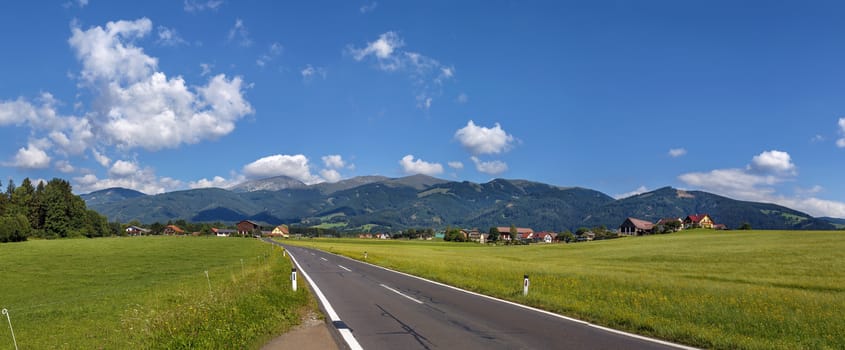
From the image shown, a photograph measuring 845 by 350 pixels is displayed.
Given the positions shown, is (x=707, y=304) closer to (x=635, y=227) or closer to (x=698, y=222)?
(x=635, y=227)

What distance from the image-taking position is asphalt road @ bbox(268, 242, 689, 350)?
9.27 meters

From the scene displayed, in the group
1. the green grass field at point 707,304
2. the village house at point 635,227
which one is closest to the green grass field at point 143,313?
the green grass field at point 707,304

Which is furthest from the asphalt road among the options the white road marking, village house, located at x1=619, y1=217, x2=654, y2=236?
village house, located at x1=619, y1=217, x2=654, y2=236

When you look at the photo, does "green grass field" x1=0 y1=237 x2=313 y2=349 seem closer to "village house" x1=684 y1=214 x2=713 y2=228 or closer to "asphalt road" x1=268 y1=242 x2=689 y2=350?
"asphalt road" x1=268 y1=242 x2=689 y2=350

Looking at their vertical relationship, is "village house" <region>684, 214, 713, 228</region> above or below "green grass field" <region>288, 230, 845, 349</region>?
above

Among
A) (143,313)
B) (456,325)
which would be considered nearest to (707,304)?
(456,325)

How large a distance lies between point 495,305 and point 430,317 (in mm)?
3284

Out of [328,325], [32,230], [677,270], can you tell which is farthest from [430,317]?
[32,230]

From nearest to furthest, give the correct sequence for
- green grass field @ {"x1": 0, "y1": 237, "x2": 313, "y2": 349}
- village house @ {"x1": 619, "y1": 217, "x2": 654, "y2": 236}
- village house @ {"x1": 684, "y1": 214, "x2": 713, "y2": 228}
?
1. green grass field @ {"x1": 0, "y1": 237, "x2": 313, "y2": 349}
2. village house @ {"x1": 684, "y1": 214, "x2": 713, "y2": 228}
3. village house @ {"x1": 619, "y1": 217, "x2": 654, "y2": 236}

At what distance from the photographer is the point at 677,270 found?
3400 cm

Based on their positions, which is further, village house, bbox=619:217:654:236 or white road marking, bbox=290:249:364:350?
village house, bbox=619:217:654:236

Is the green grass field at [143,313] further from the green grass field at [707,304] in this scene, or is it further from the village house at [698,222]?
the village house at [698,222]

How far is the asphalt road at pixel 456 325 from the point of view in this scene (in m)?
9.27

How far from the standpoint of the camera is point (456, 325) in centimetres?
1120
